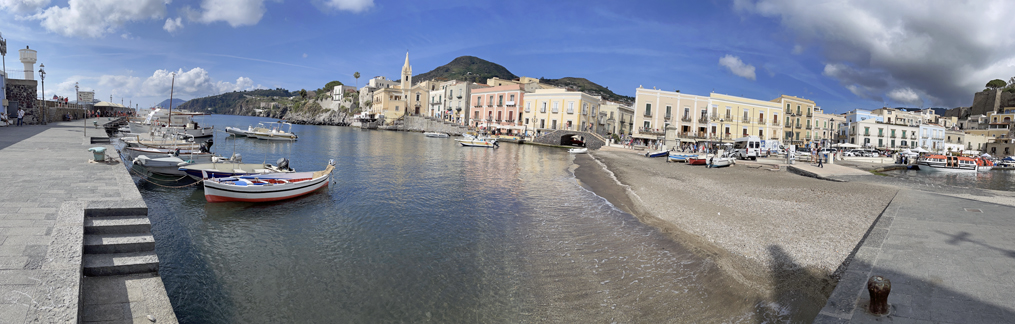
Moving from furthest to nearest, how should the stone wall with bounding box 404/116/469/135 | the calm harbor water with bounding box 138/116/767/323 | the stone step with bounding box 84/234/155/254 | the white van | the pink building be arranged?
the stone wall with bounding box 404/116/469/135 → the pink building → the white van → the calm harbor water with bounding box 138/116/767/323 → the stone step with bounding box 84/234/155/254

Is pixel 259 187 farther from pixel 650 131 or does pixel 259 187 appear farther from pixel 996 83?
pixel 996 83

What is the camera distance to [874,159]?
139ft

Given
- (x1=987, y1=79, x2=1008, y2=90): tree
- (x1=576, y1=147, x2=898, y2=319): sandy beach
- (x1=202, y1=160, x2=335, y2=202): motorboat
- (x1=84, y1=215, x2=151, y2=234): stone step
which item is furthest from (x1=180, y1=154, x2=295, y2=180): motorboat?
(x1=987, y1=79, x2=1008, y2=90): tree

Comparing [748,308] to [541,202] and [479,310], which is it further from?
[541,202]

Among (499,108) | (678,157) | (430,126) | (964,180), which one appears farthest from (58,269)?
(430,126)

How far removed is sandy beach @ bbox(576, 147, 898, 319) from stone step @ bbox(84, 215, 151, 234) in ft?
29.5

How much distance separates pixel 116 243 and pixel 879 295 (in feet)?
29.9

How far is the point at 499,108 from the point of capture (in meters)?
66.3

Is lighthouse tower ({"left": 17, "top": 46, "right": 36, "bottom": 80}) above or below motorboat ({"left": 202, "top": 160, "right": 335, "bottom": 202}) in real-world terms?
above

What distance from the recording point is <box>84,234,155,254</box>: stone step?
546 centimetres

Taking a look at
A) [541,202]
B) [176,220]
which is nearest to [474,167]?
[541,202]

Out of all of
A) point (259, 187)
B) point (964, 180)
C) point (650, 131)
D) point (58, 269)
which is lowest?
point (259, 187)

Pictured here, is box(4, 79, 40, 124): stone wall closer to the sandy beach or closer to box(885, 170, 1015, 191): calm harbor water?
the sandy beach

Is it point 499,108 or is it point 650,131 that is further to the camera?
point 499,108
